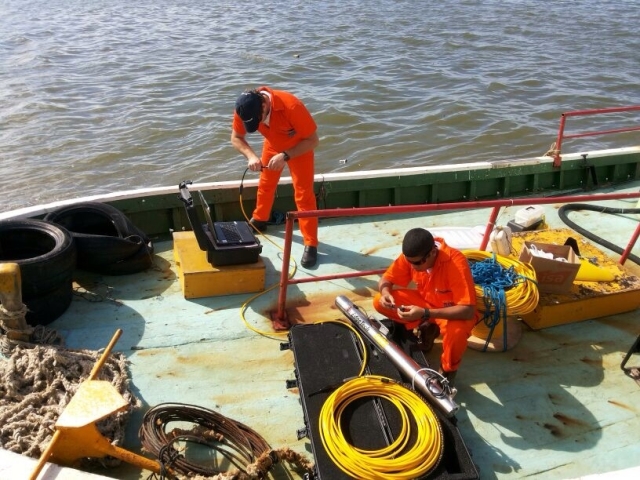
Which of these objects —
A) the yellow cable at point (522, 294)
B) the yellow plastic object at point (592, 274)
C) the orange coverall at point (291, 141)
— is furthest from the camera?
the orange coverall at point (291, 141)

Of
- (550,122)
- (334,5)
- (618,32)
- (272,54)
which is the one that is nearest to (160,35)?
(272,54)

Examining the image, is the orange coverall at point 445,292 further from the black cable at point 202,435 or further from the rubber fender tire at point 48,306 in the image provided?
the rubber fender tire at point 48,306

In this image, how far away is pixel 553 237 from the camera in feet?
17.9

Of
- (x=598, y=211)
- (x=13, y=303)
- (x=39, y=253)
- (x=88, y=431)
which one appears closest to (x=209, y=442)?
(x=88, y=431)

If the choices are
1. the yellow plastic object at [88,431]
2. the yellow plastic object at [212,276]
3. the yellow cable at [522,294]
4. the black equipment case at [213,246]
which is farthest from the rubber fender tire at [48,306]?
the yellow cable at [522,294]

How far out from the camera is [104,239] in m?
4.95

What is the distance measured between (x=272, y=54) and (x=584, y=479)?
16391 mm

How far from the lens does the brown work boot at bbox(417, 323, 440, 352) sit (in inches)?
164

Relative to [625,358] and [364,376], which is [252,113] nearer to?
[364,376]

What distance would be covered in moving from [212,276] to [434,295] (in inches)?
74.7

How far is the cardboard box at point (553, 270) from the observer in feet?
14.7

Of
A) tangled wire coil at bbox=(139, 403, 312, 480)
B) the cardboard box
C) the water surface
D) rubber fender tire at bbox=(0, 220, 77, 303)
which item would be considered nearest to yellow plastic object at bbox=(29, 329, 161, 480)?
tangled wire coil at bbox=(139, 403, 312, 480)

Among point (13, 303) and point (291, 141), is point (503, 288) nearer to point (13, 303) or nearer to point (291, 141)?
point (291, 141)

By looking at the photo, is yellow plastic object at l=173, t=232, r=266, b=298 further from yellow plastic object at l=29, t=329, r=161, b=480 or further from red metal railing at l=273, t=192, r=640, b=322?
yellow plastic object at l=29, t=329, r=161, b=480
